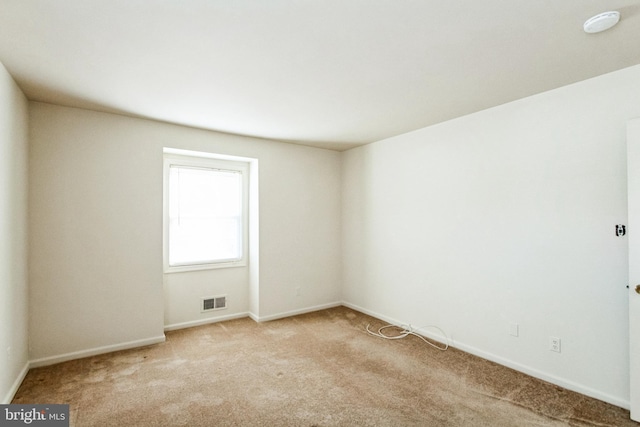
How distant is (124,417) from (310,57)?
112 inches

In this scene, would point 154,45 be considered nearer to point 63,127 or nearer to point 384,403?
point 63,127

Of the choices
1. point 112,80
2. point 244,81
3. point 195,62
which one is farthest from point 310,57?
point 112,80

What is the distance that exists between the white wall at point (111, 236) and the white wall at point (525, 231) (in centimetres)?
192

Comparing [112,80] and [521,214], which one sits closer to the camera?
[112,80]

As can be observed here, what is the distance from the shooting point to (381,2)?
1.61 metres

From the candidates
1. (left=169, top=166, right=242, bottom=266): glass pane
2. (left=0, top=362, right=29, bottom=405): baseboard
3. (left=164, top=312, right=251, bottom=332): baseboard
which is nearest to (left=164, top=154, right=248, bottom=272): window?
(left=169, top=166, right=242, bottom=266): glass pane

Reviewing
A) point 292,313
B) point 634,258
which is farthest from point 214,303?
point 634,258

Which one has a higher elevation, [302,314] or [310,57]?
[310,57]

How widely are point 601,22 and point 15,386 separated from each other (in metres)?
4.76

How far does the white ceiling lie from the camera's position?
5.52 feet

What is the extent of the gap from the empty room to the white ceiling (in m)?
0.02

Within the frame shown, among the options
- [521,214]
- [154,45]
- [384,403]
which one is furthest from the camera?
[521,214]

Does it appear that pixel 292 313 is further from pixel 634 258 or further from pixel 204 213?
pixel 634 258

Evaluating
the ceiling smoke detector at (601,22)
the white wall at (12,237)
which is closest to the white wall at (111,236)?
the white wall at (12,237)
